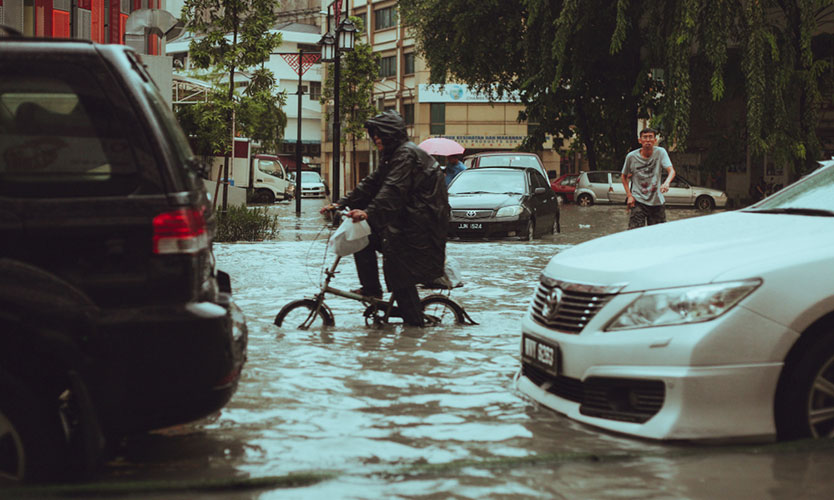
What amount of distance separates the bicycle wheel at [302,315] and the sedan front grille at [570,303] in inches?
139

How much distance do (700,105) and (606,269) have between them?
2036 centimetres

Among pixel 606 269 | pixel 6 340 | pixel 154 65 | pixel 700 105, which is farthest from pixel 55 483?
pixel 700 105

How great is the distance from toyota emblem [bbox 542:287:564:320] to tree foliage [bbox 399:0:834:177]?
15965 millimetres

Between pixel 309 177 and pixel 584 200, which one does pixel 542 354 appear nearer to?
pixel 584 200

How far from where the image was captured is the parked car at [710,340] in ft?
16.0

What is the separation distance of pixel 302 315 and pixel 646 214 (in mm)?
5973

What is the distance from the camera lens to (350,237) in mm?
8633

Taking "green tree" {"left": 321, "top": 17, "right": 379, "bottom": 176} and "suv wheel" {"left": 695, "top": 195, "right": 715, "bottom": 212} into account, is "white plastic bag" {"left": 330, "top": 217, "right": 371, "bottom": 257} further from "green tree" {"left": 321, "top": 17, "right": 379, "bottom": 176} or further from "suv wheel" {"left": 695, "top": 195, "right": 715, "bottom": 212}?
"suv wheel" {"left": 695, "top": 195, "right": 715, "bottom": 212}

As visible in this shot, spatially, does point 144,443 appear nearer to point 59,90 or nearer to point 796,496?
point 59,90

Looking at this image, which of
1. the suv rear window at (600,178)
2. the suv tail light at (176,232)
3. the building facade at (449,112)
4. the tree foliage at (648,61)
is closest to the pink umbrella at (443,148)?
the tree foliage at (648,61)

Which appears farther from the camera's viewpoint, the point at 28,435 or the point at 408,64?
the point at 408,64

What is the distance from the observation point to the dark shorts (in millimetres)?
13719

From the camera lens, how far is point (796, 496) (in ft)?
14.5

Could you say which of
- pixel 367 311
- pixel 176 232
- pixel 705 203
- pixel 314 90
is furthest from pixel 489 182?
pixel 314 90
